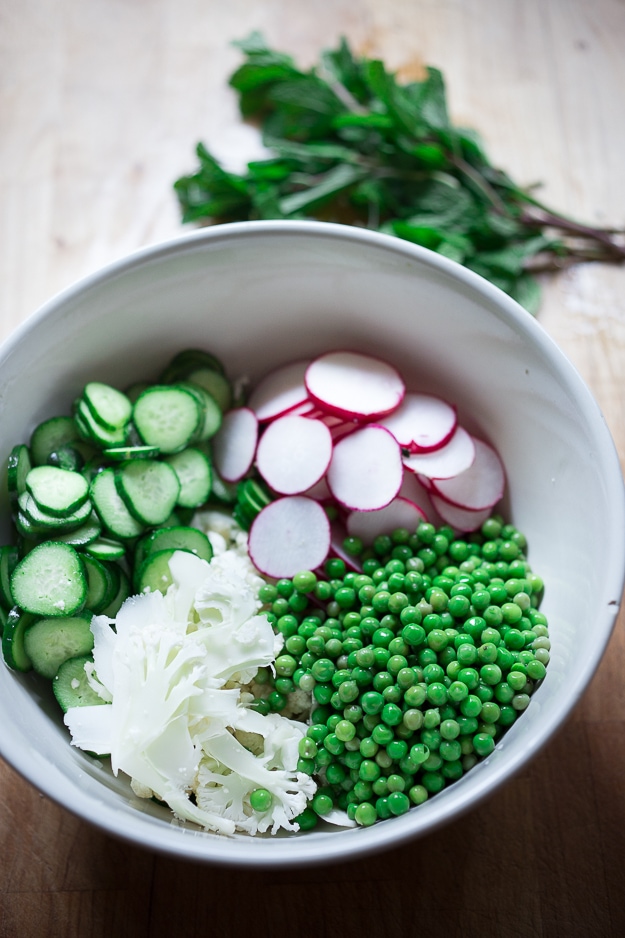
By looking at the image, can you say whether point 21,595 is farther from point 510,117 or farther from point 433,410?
point 510,117

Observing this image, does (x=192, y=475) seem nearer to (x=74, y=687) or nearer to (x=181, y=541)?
(x=181, y=541)

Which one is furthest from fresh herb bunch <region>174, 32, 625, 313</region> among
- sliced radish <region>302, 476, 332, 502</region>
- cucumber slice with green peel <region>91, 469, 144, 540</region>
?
cucumber slice with green peel <region>91, 469, 144, 540</region>

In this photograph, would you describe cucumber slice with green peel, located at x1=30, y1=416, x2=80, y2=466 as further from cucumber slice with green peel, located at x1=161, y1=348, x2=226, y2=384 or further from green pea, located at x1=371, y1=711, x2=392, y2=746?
green pea, located at x1=371, y1=711, x2=392, y2=746

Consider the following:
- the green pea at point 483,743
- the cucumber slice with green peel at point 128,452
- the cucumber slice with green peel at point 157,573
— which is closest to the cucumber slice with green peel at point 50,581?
the cucumber slice with green peel at point 157,573

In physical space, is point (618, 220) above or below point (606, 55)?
below

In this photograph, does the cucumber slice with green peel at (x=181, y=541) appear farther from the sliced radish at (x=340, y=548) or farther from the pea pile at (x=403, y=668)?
the sliced radish at (x=340, y=548)

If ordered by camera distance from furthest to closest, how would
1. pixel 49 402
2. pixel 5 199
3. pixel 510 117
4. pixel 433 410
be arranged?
pixel 510 117 → pixel 5 199 → pixel 433 410 → pixel 49 402

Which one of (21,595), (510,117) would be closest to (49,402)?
(21,595)
